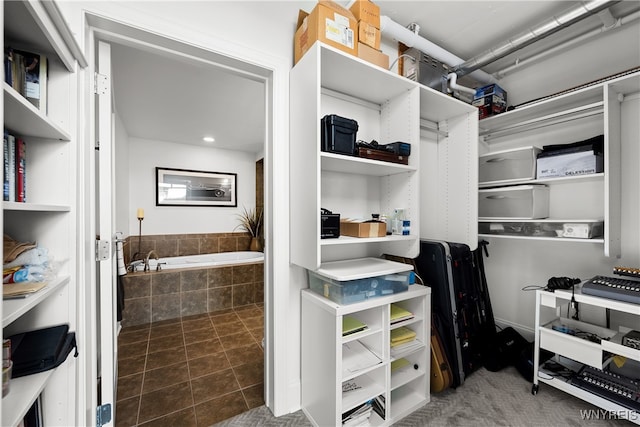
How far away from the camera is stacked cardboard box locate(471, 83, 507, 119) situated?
7.49 feet

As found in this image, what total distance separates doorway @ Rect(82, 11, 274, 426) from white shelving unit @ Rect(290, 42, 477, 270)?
0.16 m

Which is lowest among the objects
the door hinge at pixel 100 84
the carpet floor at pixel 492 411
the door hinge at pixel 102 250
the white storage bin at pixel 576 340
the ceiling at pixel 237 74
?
the carpet floor at pixel 492 411

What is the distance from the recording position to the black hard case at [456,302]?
1.82m

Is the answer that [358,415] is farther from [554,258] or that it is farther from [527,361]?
[554,258]

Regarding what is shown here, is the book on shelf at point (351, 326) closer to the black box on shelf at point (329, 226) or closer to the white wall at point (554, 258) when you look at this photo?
the black box on shelf at point (329, 226)

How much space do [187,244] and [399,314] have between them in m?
3.78

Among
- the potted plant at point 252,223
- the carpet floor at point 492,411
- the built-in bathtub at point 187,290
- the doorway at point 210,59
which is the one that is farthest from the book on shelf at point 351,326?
the potted plant at point 252,223

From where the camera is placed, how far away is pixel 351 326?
58.9 inches

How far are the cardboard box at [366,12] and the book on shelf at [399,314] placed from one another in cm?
173

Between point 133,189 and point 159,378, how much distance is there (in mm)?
3064

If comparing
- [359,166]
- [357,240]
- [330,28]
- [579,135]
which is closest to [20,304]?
[357,240]

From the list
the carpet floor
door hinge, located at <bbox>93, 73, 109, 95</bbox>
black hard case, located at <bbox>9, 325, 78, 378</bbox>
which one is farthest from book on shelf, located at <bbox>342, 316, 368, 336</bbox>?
door hinge, located at <bbox>93, 73, 109, 95</bbox>

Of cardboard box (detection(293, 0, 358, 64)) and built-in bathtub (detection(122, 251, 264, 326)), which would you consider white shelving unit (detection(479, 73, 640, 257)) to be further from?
built-in bathtub (detection(122, 251, 264, 326))

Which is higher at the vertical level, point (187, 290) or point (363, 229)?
point (363, 229)
